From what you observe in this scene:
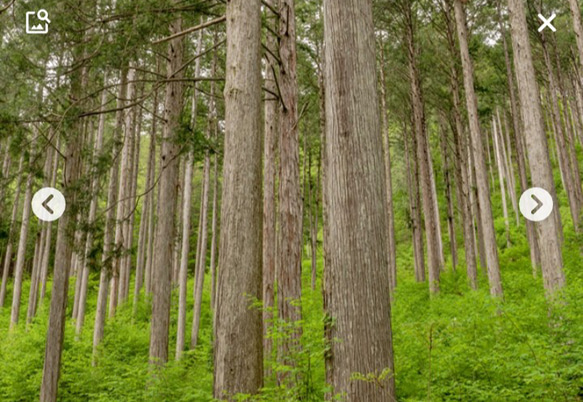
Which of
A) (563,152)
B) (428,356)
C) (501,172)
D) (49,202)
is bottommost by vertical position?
(428,356)

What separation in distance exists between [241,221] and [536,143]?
6989 millimetres

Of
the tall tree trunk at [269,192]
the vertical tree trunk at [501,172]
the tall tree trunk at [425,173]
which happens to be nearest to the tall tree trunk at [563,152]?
the vertical tree trunk at [501,172]

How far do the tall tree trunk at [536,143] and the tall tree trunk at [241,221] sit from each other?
6.40 metres

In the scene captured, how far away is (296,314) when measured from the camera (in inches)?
253

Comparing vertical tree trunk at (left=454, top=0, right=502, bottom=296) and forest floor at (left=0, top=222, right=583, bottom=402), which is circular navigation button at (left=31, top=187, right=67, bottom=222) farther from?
vertical tree trunk at (left=454, top=0, right=502, bottom=296)

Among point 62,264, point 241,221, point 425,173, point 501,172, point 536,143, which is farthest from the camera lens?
point 501,172

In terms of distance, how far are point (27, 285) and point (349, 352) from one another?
1093 inches

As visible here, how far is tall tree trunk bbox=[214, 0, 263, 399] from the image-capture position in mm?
3928

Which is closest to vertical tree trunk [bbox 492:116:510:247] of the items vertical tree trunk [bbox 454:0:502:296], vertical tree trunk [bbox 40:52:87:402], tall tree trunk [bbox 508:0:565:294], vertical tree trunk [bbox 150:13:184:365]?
vertical tree trunk [bbox 454:0:502:296]

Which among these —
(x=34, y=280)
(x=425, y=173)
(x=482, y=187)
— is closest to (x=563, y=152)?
(x=425, y=173)

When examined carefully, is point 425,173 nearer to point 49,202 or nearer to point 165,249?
point 165,249

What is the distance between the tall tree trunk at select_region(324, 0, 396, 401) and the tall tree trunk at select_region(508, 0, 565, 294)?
6.69 m

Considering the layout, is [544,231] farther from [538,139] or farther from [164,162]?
[164,162]

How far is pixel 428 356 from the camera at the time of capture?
6500mm
